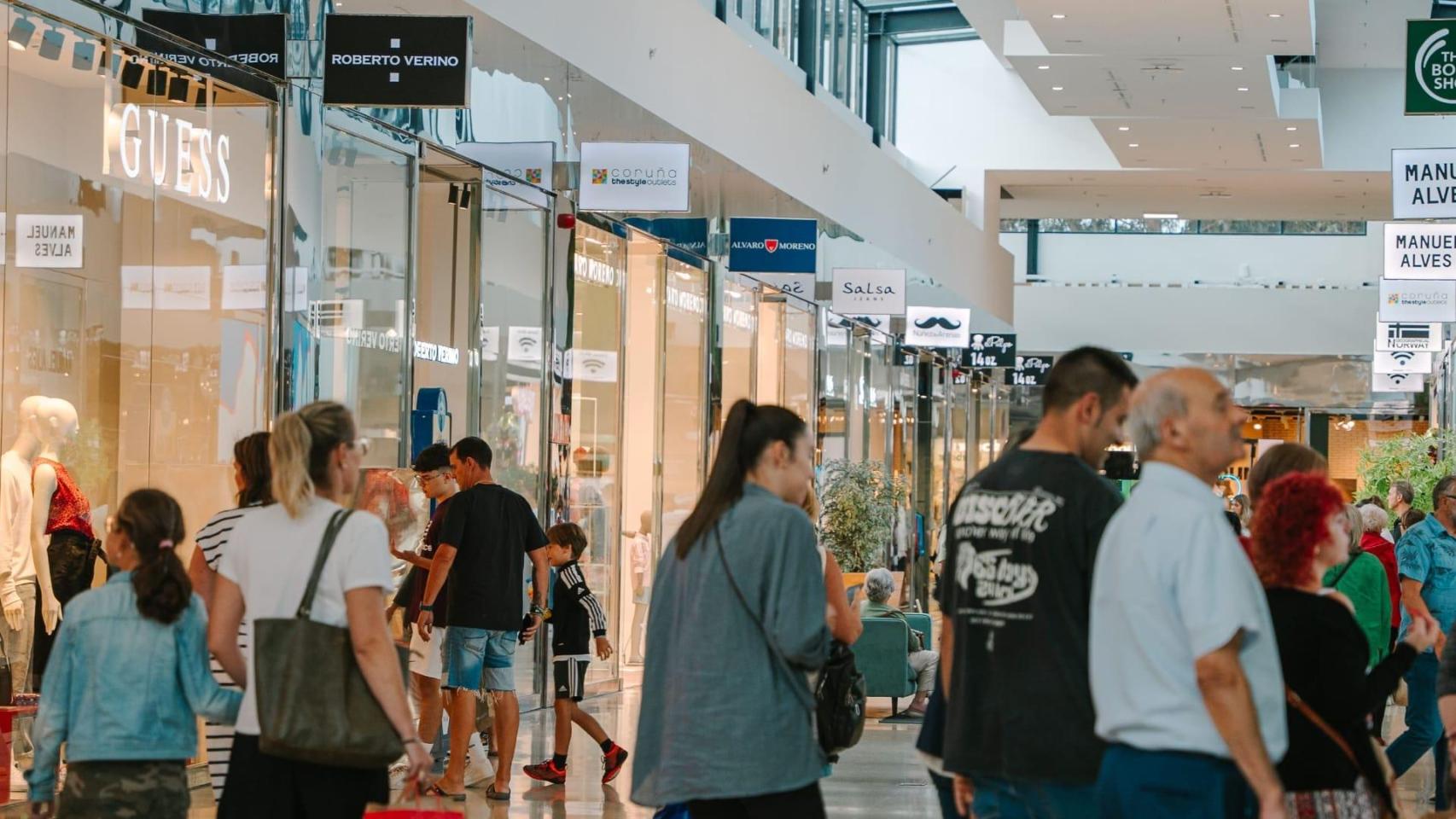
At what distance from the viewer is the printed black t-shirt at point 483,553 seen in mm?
8688

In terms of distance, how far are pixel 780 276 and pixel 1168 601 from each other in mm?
16127

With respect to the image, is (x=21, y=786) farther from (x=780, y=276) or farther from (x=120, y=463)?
(x=780, y=276)

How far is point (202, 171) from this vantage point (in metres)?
8.99

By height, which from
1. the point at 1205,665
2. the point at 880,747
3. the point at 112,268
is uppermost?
the point at 112,268

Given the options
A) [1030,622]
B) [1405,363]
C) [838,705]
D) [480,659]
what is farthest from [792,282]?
[1405,363]

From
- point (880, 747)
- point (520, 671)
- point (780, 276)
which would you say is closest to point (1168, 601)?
point (880, 747)

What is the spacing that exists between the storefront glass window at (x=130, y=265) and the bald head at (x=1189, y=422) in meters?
5.84

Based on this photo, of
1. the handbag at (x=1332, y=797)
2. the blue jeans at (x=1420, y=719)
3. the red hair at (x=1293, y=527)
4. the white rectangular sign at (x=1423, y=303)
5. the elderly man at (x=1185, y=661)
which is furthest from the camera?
the white rectangular sign at (x=1423, y=303)

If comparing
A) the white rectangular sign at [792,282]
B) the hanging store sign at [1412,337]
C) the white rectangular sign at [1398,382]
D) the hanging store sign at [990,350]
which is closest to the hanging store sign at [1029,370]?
the hanging store sign at [990,350]

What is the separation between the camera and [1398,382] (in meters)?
36.0

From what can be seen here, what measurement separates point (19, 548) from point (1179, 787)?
254 inches

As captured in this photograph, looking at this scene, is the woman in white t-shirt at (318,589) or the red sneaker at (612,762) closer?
the woman in white t-shirt at (318,589)

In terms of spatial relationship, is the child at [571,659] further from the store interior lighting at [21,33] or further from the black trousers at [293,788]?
the black trousers at [293,788]

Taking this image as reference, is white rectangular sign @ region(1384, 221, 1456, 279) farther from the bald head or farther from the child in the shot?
the bald head
